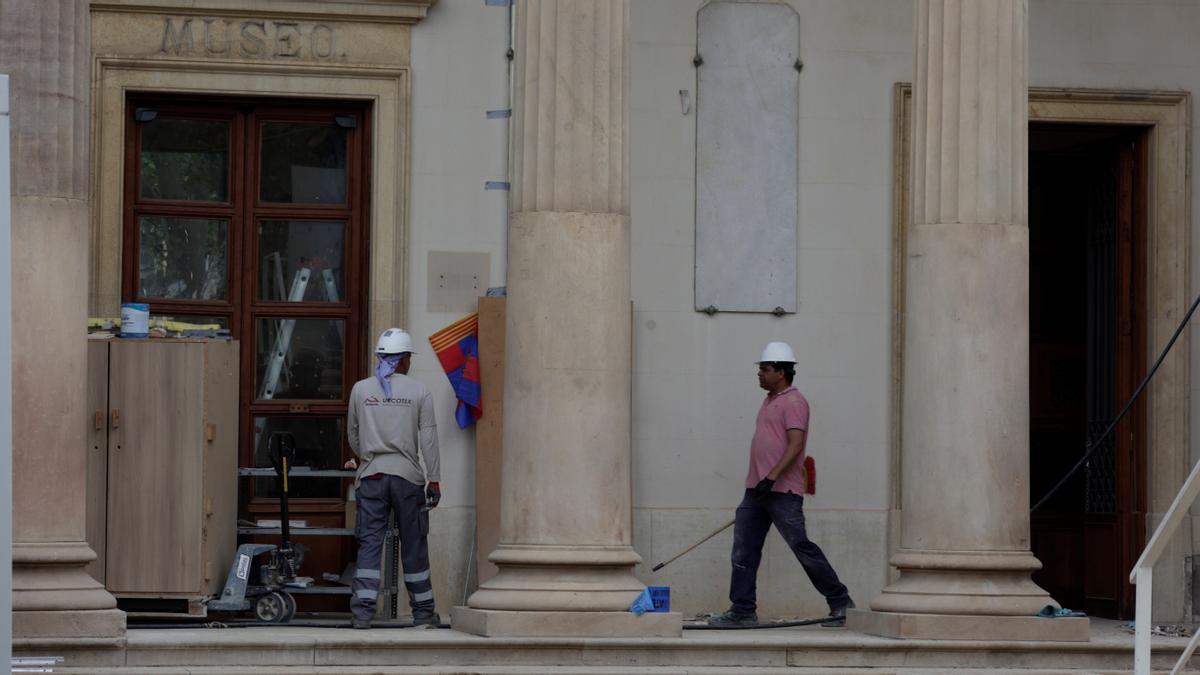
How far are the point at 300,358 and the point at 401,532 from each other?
244 cm

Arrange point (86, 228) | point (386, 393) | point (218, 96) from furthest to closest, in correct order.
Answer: point (218, 96) < point (386, 393) < point (86, 228)

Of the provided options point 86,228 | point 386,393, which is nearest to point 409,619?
point 386,393

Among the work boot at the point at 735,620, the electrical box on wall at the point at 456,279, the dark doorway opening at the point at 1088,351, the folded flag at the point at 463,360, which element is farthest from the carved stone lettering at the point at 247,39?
the dark doorway opening at the point at 1088,351

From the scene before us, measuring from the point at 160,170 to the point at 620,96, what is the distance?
431cm

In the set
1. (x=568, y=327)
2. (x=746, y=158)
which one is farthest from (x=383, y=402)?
(x=746, y=158)

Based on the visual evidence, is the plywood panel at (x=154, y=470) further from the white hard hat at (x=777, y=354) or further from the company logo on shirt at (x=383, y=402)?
the white hard hat at (x=777, y=354)

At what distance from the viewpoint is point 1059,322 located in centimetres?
1712

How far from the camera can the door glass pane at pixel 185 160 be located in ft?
49.0

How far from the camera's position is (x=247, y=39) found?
14.7m

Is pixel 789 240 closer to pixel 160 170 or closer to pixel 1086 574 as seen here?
pixel 1086 574

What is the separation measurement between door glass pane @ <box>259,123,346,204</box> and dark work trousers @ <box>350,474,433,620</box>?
2.87 metres

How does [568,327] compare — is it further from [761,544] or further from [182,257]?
[182,257]

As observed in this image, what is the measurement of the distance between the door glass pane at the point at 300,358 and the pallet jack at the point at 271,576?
95cm

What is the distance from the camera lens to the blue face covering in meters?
13.2
